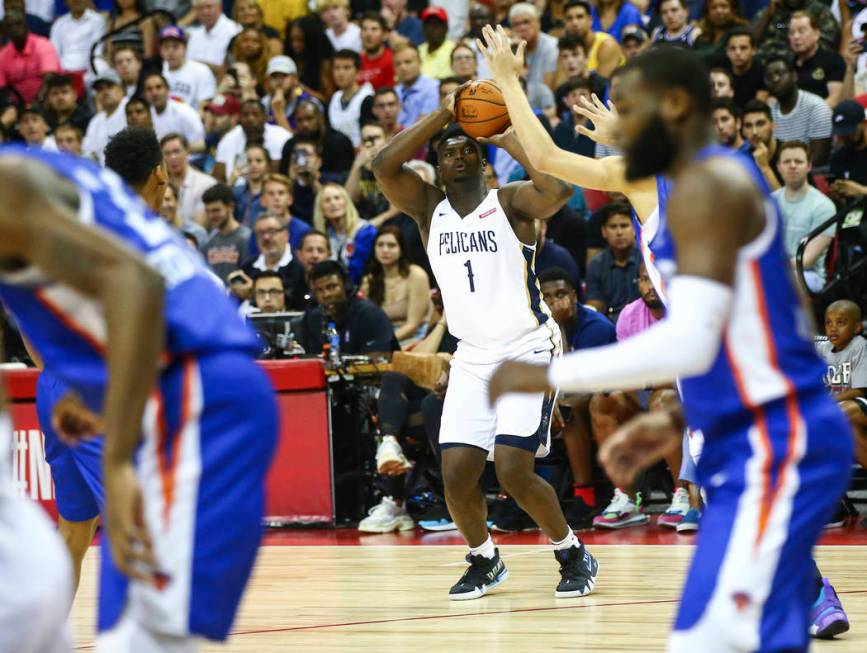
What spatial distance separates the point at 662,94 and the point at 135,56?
13.0 meters

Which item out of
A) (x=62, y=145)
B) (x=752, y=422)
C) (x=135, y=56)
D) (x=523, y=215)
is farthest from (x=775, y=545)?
(x=135, y=56)

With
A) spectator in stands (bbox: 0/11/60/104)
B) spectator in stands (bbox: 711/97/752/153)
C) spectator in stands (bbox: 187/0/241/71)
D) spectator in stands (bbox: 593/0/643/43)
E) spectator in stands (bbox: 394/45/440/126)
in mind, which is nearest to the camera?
spectator in stands (bbox: 711/97/752/153)

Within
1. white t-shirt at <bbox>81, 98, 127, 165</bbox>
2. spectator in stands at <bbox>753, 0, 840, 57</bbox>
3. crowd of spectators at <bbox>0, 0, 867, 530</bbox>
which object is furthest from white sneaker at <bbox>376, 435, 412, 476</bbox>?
white t-shirt at <bbox>81, 98, 127, 165</bbox>

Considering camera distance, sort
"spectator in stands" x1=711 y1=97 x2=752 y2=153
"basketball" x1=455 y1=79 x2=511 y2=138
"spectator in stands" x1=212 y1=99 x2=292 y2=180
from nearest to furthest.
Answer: "basketball" x1=455 y1=79 x2=511 y2=138 < "spectator in stands" x1=711 y1=97 x2=752 y2=153 < "spectator in stands" x1=212 y1=99 x2=292 y2=180

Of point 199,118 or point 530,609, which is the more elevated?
point 199,118

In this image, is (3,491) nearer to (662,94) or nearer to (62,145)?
(662,94)

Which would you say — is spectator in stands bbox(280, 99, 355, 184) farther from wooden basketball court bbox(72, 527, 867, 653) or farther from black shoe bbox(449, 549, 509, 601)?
black shoe bbox(449, 549, 509, 601)

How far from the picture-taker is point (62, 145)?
14.0m

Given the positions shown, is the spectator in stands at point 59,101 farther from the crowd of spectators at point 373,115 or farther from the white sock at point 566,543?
the white sock at point 566,543

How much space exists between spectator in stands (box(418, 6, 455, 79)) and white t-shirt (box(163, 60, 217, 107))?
2.61m

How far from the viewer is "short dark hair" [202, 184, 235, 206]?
12.5 meters

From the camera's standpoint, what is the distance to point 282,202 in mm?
12312

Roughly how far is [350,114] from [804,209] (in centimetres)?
531

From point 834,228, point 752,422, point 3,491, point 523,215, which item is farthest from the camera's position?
point 834,228
